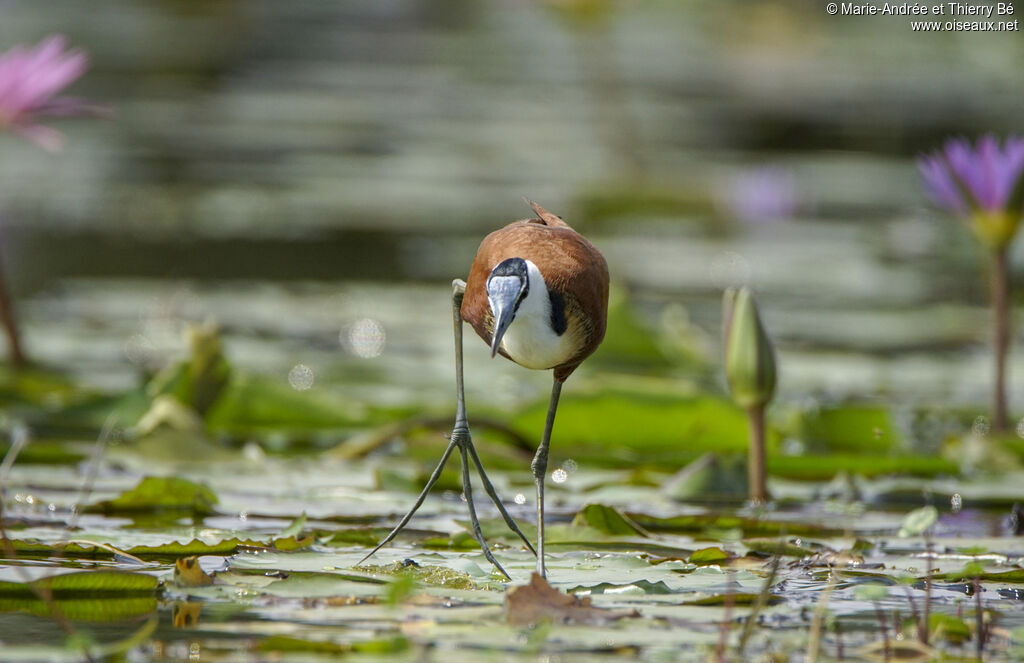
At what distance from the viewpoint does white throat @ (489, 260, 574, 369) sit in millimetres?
1911

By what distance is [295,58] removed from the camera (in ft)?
51.4

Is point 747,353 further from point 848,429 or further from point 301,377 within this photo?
point 301,377

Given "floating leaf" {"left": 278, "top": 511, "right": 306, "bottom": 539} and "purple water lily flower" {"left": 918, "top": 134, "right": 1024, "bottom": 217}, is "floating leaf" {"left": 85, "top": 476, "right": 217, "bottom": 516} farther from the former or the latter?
"purple water lily flower" {"left": 918, "top": 134, "right": 1024, "bottom": 217}

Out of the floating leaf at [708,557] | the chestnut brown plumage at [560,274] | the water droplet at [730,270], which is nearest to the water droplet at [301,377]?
the floating leaf at [708,557]

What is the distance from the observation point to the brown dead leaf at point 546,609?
1.89m

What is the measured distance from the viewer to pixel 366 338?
502 centimetres

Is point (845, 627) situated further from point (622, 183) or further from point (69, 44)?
point (69, 44)

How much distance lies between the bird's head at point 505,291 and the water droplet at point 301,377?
2.34 metres

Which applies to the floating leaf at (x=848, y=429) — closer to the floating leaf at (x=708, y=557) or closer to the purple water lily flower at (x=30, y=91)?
the floating leaf at (x=708, y=557)

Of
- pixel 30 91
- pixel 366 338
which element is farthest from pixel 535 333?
pixel 366 338

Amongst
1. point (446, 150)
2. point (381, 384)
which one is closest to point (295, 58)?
point (446, 150)

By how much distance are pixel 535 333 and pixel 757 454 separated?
1.11m

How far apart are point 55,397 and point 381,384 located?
934 millimetres

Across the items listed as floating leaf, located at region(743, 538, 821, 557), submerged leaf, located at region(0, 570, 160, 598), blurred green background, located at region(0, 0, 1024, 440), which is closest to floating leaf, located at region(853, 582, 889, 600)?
floating leaf, located at region(743, 538, 821, 557)
